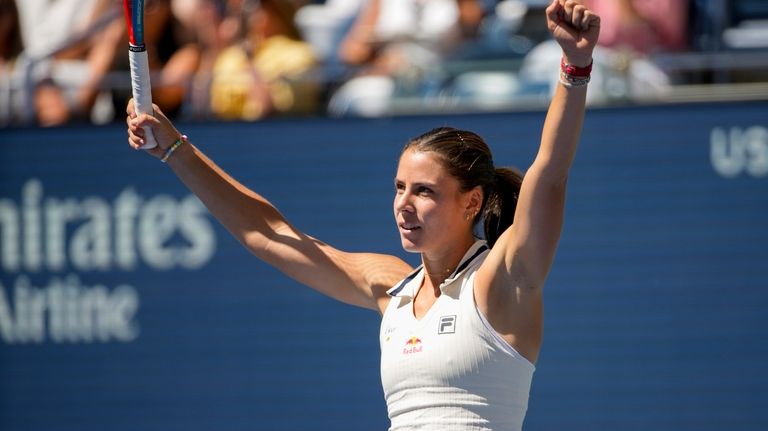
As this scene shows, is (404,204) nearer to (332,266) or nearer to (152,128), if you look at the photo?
(332,266)

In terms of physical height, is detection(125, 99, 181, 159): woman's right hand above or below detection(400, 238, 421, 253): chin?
above

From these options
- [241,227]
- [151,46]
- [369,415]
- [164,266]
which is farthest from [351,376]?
[241,227]

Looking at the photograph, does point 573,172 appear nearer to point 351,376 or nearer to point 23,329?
point 351,376

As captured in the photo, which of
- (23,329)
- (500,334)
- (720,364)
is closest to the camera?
(500,334)

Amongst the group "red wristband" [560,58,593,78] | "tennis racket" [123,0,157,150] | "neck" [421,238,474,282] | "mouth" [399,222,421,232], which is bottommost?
"neck" [421,238,474,282]

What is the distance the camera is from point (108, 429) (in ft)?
22.6

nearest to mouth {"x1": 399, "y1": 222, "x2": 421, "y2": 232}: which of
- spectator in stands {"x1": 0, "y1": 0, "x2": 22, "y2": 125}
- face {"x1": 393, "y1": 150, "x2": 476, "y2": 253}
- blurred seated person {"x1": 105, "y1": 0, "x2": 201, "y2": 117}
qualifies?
face {"x1": 393, "y1": 150, "x2": 476, "y2": 253}

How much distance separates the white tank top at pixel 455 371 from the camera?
3.04 meters

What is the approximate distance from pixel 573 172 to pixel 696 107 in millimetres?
692

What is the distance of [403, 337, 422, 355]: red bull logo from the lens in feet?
10.3

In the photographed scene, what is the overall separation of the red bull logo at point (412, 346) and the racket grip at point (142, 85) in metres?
1.01

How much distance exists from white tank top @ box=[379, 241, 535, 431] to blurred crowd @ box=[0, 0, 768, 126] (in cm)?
330

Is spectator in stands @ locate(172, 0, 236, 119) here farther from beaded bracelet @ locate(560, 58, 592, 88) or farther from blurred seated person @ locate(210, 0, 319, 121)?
beaded bracelet @ locate(560, 58, 592, 88)

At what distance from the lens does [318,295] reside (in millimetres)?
6648
